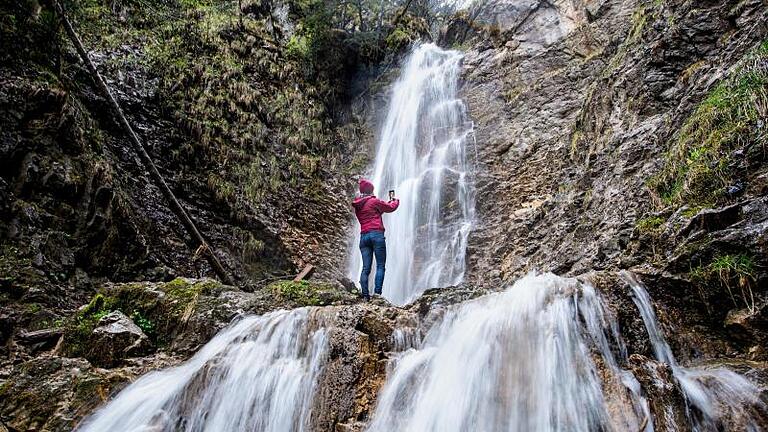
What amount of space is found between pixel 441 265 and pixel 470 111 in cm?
529

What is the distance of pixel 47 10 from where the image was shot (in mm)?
8297

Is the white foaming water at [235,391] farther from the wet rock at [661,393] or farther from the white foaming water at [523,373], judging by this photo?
the wet rock at [661,393]

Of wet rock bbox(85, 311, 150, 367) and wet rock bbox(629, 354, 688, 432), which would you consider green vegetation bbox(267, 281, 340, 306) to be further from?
wet rock bbox(629, 354, 688, 432)

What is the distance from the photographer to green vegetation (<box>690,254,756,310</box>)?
12.5 ft

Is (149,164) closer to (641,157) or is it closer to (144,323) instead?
(144,323)

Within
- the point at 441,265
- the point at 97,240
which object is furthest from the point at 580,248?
the point at 97,240

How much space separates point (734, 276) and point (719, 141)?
69.8 inches

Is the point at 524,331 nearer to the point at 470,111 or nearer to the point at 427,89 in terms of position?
the point at 470,111

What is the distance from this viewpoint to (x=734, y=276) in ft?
12.7

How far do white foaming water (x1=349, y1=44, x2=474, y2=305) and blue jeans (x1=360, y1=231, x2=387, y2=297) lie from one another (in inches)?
120

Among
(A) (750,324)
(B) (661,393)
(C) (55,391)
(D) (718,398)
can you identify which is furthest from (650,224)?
(C) (55,391)

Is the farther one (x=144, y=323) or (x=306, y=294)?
(x=306, y=294)

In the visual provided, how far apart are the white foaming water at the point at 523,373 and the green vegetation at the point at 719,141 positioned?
1.88m

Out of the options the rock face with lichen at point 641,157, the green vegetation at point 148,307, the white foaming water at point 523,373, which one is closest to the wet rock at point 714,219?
the rock face with lichen at point 641,157
